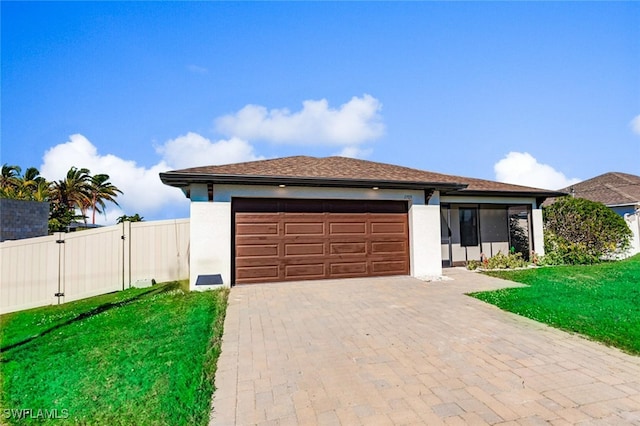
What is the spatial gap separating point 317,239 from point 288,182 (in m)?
1.91

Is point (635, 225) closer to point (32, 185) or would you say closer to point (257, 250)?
point (257, 250)

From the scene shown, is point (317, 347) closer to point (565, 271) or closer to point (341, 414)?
point (341, 414)

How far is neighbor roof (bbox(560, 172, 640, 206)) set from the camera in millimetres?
17766

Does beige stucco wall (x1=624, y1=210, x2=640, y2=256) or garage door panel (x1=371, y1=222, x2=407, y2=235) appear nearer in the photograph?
garage door panel (x1=371, y1=222, x2=407, y2=235)

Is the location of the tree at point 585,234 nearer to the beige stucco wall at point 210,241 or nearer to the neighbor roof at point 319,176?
the neighbor roof at point 319,176

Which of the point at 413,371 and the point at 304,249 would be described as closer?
the point at 413,371

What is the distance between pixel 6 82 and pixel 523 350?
10920 mm

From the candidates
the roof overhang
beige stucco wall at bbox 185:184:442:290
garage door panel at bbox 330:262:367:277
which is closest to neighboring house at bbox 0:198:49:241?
the roof overhang

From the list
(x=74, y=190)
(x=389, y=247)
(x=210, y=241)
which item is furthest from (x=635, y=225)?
(x=74, y=190)

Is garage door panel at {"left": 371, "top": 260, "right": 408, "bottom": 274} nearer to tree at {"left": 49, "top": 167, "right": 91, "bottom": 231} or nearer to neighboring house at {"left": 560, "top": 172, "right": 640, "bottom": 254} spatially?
neighboring house at {"left": 560, "top": 172, "right": 640, "bottom": 254}

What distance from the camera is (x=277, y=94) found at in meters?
11.2

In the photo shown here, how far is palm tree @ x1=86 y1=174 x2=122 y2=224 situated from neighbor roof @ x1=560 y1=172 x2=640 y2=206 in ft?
121

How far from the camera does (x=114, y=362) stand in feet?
12.0

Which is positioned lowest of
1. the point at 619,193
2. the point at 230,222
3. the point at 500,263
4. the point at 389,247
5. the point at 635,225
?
the point at 500,263
